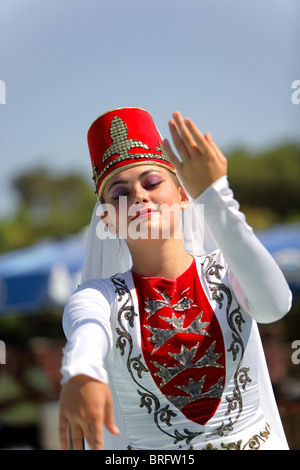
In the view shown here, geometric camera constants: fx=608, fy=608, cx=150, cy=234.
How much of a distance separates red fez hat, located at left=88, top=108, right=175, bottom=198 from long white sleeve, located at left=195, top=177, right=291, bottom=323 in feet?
1.34

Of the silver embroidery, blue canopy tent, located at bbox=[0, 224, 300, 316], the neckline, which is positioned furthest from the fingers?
blue canopy tent, located at bbox=[0, 224, 300, 316]

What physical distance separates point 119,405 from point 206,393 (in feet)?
1.07

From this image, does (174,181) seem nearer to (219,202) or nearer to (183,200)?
(183,200)

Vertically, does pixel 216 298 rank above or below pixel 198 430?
above

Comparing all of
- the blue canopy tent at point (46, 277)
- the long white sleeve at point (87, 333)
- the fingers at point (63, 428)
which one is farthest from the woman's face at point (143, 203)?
the blue canopy tent at point (46, 277)

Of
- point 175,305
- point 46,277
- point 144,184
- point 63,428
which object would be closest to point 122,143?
point 144,184

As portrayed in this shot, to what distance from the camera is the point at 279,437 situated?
1.98 metres

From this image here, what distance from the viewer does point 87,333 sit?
5.41 ft

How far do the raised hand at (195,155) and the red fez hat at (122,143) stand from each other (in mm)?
340

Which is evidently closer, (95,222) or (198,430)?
(198,430)

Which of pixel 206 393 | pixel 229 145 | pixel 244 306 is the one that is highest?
pixel 229 145
